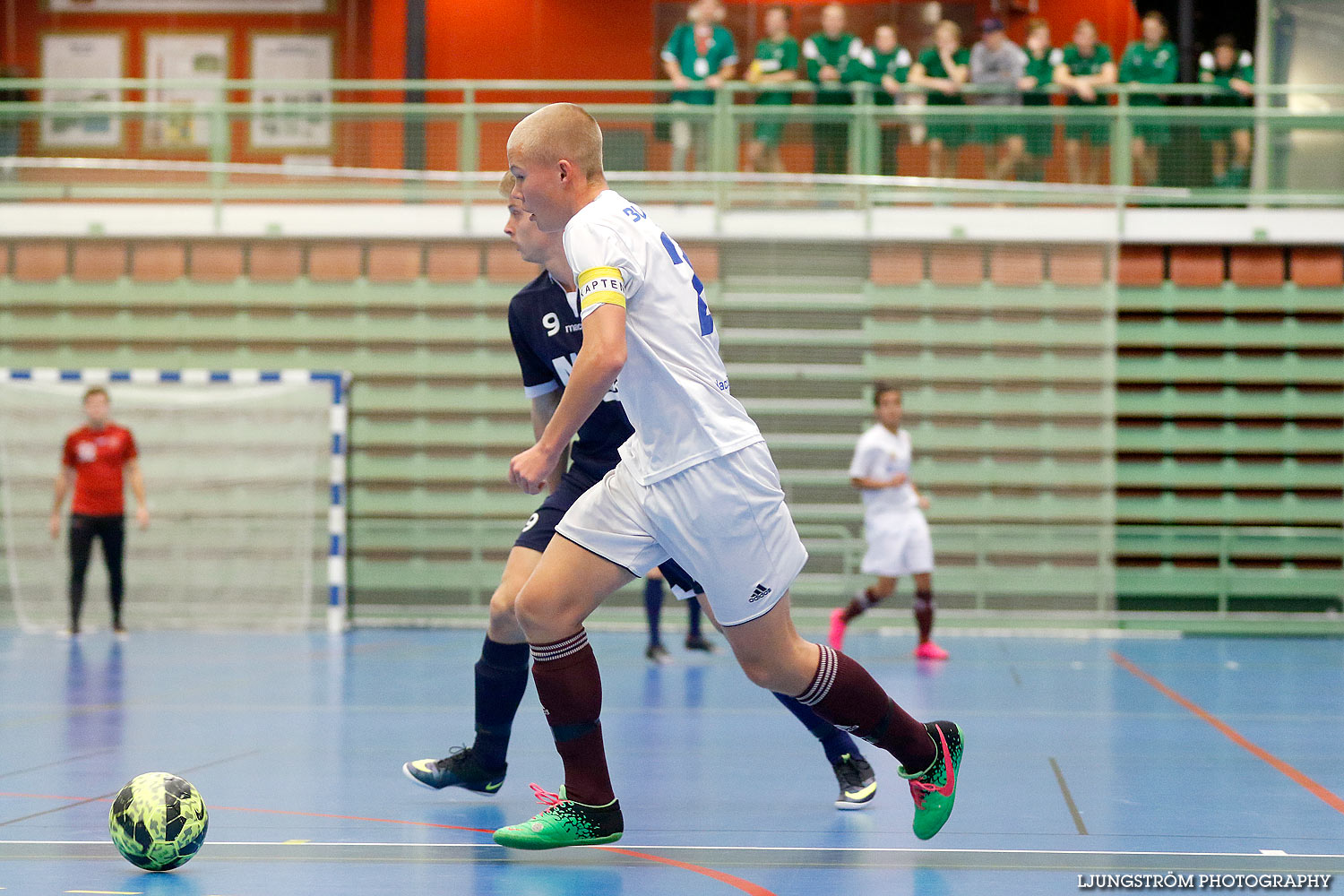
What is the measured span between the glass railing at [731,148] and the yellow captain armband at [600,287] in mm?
9489

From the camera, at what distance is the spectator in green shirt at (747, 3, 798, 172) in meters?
13.3

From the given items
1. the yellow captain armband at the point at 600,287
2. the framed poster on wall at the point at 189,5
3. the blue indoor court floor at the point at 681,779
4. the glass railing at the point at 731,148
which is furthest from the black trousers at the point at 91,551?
the yellow captain armband at the point at 600,287

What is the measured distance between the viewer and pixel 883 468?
35.2ft

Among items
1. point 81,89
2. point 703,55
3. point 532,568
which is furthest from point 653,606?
point 81,89

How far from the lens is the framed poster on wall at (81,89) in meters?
13.3

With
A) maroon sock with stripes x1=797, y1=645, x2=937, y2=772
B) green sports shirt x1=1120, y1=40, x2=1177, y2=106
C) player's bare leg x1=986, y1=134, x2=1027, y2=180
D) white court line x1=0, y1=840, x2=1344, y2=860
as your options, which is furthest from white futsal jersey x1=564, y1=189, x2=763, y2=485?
green sports shirt x1=1120, y1=40, x2=1177, y2=106

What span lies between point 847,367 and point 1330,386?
15.5ft

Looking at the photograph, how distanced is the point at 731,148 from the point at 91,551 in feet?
22.5

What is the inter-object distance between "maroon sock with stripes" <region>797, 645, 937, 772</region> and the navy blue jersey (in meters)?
1.26

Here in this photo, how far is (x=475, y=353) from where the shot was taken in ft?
45.9

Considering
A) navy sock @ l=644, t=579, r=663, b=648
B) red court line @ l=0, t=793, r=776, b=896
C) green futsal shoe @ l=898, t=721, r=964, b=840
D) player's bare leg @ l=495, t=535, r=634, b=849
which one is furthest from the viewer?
navy sock @ l=644, t=579, r=663, b=648

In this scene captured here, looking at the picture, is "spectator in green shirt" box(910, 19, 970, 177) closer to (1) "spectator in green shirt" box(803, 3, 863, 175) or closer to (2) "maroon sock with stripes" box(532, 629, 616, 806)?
(1) "spectator in green shirt" box(803, 3, 863, 175)

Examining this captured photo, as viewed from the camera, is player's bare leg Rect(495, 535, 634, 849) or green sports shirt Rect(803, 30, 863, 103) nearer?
player's bare leg Rect(495, 535, 634, 849)

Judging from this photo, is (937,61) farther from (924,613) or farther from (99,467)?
(99,467)
